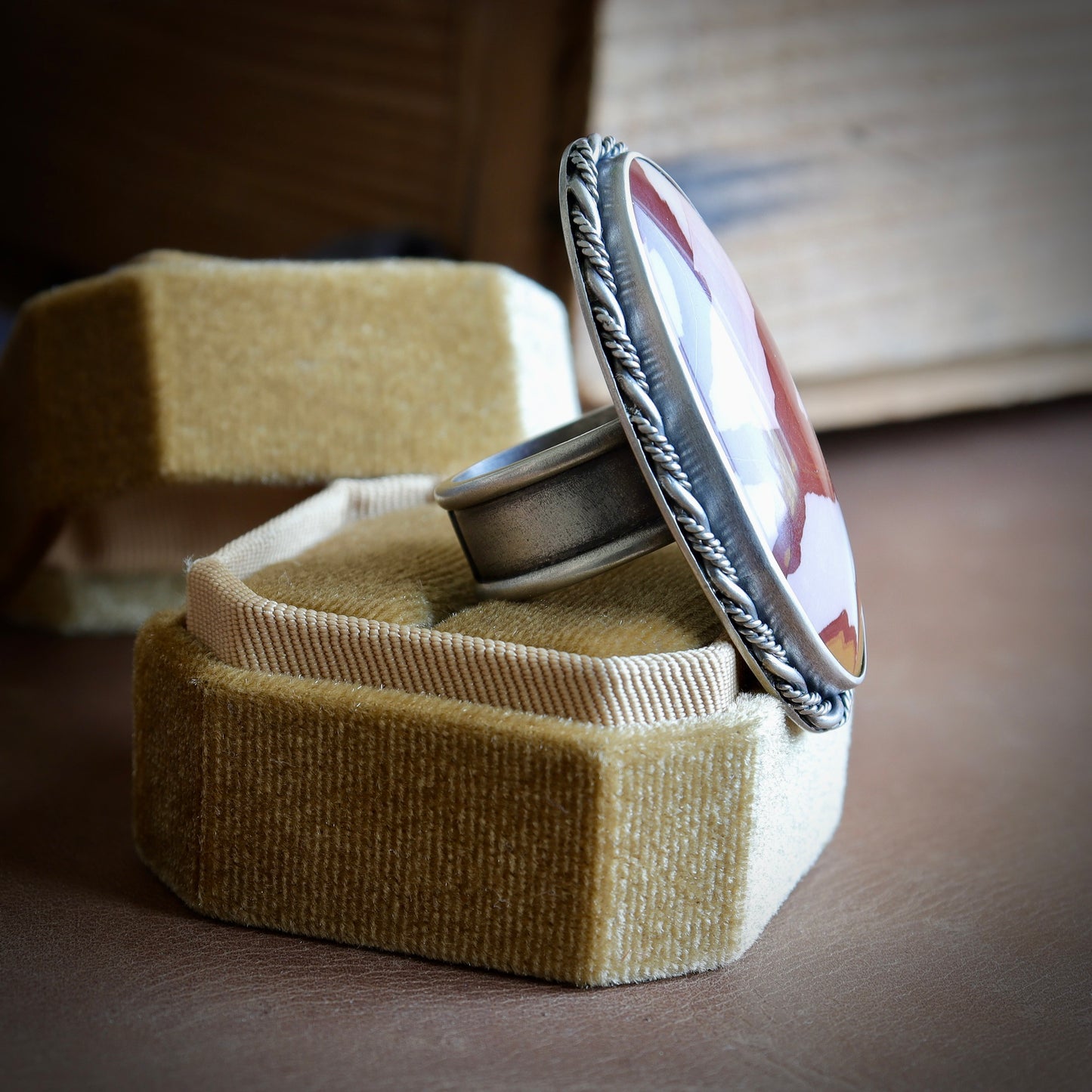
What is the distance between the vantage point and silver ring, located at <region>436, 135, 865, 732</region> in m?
0.57

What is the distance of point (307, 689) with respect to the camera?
594 millimetres

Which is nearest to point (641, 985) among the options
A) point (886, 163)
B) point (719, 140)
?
point (719, 140)

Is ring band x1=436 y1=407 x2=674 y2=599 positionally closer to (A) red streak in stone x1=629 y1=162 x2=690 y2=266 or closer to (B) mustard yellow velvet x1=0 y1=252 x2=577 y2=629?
(A) red streak in stone x1=629 y1=162 x2=690 y2=266

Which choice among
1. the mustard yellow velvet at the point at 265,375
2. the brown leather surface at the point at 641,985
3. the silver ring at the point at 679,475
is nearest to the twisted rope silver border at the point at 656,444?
the silver ring at the point at 679,475

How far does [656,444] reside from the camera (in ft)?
1.85

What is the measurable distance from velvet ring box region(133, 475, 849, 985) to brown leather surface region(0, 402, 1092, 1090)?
25mm

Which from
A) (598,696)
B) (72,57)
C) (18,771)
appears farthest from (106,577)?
(72,57)

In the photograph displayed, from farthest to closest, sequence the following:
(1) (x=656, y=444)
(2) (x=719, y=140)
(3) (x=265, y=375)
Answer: (2) (x=719, y=140) < (3) (x=265, y=375) < (1) (x=656, y=444)

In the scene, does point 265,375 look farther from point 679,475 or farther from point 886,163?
point 886,163

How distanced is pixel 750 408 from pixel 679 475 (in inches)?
3.0

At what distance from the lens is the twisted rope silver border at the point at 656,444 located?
56cm

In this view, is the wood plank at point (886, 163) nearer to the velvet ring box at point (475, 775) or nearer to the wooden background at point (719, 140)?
the wooden background at point (719, 140)

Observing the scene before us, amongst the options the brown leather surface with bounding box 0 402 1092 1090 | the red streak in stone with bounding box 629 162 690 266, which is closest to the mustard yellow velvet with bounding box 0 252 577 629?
the brown leather surface with bounding box 0 402 1092 1090

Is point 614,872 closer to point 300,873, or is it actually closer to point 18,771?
point 300,873
